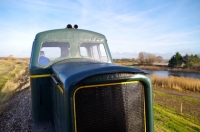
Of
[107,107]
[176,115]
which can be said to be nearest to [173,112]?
[176,115]

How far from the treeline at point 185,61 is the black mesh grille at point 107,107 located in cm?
5412

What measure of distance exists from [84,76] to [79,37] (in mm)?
2845

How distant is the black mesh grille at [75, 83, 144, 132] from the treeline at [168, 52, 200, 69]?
54117 mm

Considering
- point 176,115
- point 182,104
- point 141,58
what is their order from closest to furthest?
point 176,115, point 182,104, point 141,58

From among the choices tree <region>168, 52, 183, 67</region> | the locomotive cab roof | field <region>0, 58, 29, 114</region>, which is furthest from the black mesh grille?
tree <region>168, 52, 183, 67</region>

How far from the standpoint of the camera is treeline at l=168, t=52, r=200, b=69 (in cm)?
5049

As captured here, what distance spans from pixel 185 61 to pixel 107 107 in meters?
57.0

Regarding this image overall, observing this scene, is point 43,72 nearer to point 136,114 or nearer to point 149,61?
point 136,114

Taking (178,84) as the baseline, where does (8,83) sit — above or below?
above

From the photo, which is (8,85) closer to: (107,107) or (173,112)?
(173,112)

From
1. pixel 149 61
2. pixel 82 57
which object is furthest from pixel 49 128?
pixel 149 61

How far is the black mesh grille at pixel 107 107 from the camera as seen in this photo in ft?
7.72

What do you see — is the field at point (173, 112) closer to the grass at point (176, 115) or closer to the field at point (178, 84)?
the grass at point (176, 115)

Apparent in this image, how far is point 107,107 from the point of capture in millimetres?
2398
